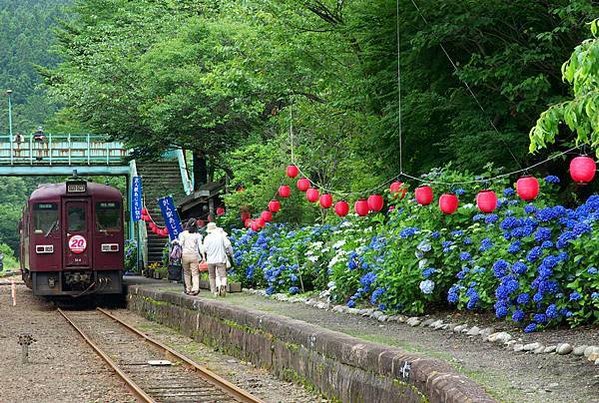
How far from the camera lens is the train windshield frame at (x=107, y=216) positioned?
25.4 m

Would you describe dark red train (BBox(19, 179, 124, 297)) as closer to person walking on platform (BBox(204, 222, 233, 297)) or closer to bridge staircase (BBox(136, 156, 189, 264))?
person walking on platform (BBox(204, 222, 233, 297))

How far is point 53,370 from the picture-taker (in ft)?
45.3

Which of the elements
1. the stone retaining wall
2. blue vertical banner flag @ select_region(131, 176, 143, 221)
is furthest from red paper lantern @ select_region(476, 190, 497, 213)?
blue vertical banner flag @ select_region(131, 176, 143, 221)

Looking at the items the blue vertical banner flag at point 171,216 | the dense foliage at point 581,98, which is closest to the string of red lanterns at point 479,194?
the dense foliage at point 581,98

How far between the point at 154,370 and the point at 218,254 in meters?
5.47

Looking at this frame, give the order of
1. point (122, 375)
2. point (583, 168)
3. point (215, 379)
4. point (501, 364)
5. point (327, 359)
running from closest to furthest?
point (501, 364) → point (583, 168) → point (327, 359) → point (215, 379) → point (122, 375)

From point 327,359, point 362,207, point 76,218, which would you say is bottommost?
point 327,359

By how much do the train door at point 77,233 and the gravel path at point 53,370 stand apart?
322cm

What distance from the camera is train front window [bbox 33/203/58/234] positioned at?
24891 mm

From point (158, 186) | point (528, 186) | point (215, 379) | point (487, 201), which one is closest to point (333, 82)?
point (487, 201)

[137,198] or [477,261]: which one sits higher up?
[137,198]

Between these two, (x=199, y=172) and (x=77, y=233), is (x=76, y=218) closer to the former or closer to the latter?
(x=77, y=233)

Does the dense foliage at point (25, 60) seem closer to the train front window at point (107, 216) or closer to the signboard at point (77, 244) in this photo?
the train front window at point (107, 216)

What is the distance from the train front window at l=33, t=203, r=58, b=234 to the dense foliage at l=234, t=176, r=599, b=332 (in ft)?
27.1
